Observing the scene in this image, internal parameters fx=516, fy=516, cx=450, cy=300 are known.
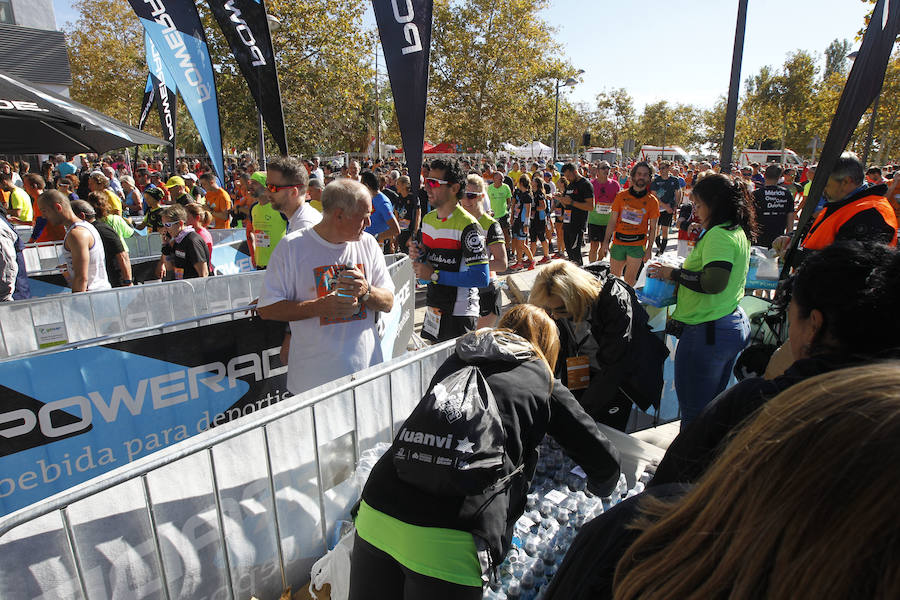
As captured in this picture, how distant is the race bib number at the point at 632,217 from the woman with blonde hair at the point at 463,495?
5.90m

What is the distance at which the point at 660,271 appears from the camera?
372 centimetres

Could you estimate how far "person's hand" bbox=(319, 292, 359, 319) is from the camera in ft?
10.1

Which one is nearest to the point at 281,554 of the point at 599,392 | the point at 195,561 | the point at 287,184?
the point at 195,561

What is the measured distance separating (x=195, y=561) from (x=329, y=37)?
24071 mm

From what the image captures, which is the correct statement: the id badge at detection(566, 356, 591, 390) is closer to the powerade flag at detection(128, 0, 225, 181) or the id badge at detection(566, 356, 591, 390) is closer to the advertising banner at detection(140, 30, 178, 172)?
the powerade flag at detection(128, 0, 225, 181)

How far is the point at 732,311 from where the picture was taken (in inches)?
138

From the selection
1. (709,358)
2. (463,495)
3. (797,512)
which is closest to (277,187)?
(463,495)

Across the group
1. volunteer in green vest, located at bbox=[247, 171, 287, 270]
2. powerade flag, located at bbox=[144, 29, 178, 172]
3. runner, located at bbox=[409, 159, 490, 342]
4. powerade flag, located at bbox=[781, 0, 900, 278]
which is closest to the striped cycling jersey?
runner, located at bbox=[409, 159, 490, 342]

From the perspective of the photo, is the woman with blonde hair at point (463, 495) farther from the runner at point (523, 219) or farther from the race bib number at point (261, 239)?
the runner at point (523, 219)

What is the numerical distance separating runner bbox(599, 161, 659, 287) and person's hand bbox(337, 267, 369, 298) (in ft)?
16.9

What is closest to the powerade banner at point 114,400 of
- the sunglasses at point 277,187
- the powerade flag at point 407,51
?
the sunglasses at point 277,187

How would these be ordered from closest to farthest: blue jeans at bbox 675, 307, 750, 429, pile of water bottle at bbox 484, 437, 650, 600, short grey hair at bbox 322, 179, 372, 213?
pile of water bottle at bbox 484, 437, 650, 600
short grey hair at bbox 322, 179, 372, 213
blue jeans at bbox 675, 307, 750, 429

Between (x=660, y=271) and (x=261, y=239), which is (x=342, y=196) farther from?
(x=261, y=239)

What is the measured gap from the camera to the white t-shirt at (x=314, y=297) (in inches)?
122
